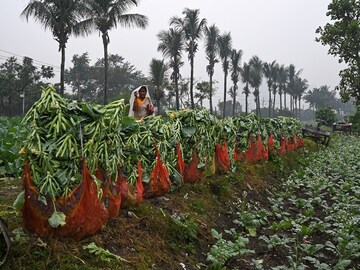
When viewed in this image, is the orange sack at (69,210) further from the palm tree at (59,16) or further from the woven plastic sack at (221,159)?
the palm tree at (59,16)

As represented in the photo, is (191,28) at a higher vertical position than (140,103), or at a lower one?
higher

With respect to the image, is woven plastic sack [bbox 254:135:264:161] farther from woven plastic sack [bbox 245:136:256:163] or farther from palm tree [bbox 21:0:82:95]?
palm tree [bbox 21:0:82:95]

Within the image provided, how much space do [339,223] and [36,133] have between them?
3670 mm

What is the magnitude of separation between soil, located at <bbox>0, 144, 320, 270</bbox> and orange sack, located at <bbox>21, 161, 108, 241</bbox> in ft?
0.22

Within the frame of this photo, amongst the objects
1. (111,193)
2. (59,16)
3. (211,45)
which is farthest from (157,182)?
(211,45)

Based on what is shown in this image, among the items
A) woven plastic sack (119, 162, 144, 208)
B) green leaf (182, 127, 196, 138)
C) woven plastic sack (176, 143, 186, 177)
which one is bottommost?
woven plastic sack (119, 162, 144, 208)

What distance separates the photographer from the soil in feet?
8.71

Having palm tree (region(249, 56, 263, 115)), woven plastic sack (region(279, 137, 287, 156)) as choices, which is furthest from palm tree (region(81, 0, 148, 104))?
palm tree (region(249, 56, 263, 115))

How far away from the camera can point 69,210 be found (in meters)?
2.81

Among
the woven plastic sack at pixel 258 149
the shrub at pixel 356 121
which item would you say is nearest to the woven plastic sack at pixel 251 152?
the woven plastic sack at pixel 258 149

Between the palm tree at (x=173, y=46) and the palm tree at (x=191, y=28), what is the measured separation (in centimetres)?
53

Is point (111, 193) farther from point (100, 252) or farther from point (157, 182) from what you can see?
point (157, 182)

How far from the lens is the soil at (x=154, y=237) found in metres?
2.66

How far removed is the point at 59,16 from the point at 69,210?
1890cm
